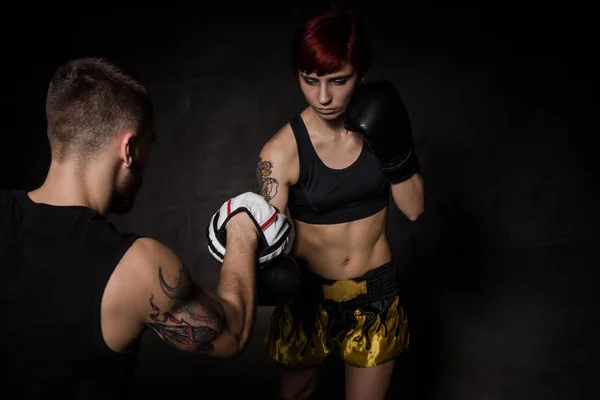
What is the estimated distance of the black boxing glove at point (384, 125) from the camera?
2.49m

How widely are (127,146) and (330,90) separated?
2.95 ft

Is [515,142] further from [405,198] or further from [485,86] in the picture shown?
[405,198]

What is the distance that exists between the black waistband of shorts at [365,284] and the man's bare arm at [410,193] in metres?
0.25

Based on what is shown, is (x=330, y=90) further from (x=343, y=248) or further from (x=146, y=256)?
(x=146, y=256)

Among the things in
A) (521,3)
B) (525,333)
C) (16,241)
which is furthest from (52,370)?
(521,3)

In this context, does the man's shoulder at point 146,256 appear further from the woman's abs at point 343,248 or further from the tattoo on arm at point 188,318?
the woman's abs at point 343,248

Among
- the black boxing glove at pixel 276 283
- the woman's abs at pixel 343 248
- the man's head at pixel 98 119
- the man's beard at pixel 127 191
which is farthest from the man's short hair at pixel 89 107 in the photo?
the woman's abs at pixel 343 248

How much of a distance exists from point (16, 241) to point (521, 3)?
486 cm

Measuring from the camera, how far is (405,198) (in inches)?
105

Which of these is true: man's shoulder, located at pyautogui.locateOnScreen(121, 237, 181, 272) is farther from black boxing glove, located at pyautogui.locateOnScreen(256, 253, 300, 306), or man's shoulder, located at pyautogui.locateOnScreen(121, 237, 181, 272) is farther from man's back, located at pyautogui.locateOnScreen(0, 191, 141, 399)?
black boxing glove, located at pyautogui.locateOnScreen(256, 253, 300, 306)

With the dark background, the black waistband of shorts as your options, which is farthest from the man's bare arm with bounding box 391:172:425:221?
the dark background

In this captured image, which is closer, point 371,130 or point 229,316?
point 229,316

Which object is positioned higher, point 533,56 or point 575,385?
point 533,56

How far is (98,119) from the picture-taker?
71.9 inches
